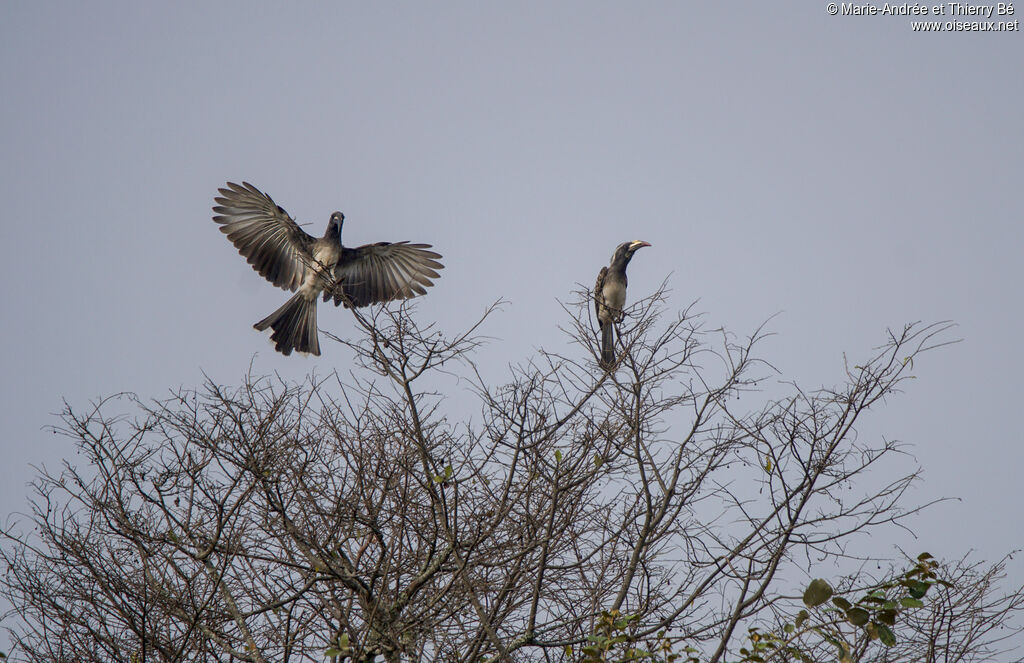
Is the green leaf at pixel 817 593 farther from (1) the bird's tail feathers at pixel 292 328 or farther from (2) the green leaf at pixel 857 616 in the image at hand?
(1) the bird's tail feathers at pixel 292 328

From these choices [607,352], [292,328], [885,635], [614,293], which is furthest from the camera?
[614,293]

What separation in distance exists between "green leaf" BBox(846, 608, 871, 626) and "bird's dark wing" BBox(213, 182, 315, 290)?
6.87 metres

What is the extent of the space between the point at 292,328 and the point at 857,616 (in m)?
6.63

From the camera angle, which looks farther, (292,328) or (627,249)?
(627,249)

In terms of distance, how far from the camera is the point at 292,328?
327 inches

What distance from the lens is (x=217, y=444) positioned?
13.9 ft

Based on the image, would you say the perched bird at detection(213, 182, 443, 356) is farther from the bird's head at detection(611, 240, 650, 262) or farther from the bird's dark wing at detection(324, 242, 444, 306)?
the bird's head at detection(611, 240, 650, 262)

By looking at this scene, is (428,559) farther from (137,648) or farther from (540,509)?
(137,648)

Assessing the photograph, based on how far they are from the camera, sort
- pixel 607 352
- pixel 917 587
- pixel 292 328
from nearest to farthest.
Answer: pixel 917 587
pixel 607 352
pixel 292 328

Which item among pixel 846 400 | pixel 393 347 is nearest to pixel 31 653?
pixel 393 347

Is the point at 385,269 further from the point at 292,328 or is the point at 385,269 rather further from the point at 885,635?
the point at 885,635

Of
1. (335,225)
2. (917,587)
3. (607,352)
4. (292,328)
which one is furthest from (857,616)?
(335,225)

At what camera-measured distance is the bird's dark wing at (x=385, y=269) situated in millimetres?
8625

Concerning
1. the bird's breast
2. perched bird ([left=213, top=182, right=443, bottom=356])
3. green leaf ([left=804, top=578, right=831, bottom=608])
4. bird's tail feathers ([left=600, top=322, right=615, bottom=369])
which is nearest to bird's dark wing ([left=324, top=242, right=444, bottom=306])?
perched bird ([left=213, top=182, right=443, bottom=356])
